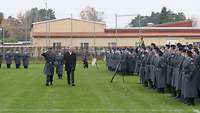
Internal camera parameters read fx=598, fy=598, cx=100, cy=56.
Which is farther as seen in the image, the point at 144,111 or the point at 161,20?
the point at 161,20

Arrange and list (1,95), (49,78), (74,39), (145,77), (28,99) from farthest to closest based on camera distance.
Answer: (74,39) → (49,78) → (145,77) → (1,95) → (28,99)

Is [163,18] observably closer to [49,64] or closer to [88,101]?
[49,64]

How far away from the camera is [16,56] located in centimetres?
5075

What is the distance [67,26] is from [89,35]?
4.86 m

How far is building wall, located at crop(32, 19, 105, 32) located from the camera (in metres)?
75.4

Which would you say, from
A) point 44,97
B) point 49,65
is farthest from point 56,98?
point 49,65

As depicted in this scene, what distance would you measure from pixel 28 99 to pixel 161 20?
114927 millimetres

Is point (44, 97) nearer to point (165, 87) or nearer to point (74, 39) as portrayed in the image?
point (165, 87)

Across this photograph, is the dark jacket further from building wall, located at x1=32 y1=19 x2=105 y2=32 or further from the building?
building wall, located at x1=32 y1=19 x2=105 y2=32

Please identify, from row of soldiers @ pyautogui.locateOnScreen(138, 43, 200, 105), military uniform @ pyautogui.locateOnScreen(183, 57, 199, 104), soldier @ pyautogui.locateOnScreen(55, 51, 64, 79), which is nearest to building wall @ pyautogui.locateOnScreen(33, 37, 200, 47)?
soldier @ pyautogui.locateOnScreen(55, 51, 64, 79)

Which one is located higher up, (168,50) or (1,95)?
(168,50)

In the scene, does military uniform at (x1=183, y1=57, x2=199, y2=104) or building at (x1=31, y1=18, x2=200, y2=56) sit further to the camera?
building at (x1=31, y1=18, x2=200, y2=56)

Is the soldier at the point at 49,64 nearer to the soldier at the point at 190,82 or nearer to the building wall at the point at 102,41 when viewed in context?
the soldier at the point at 190,82

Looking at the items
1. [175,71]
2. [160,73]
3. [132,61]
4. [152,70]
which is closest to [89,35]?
[132,61]
